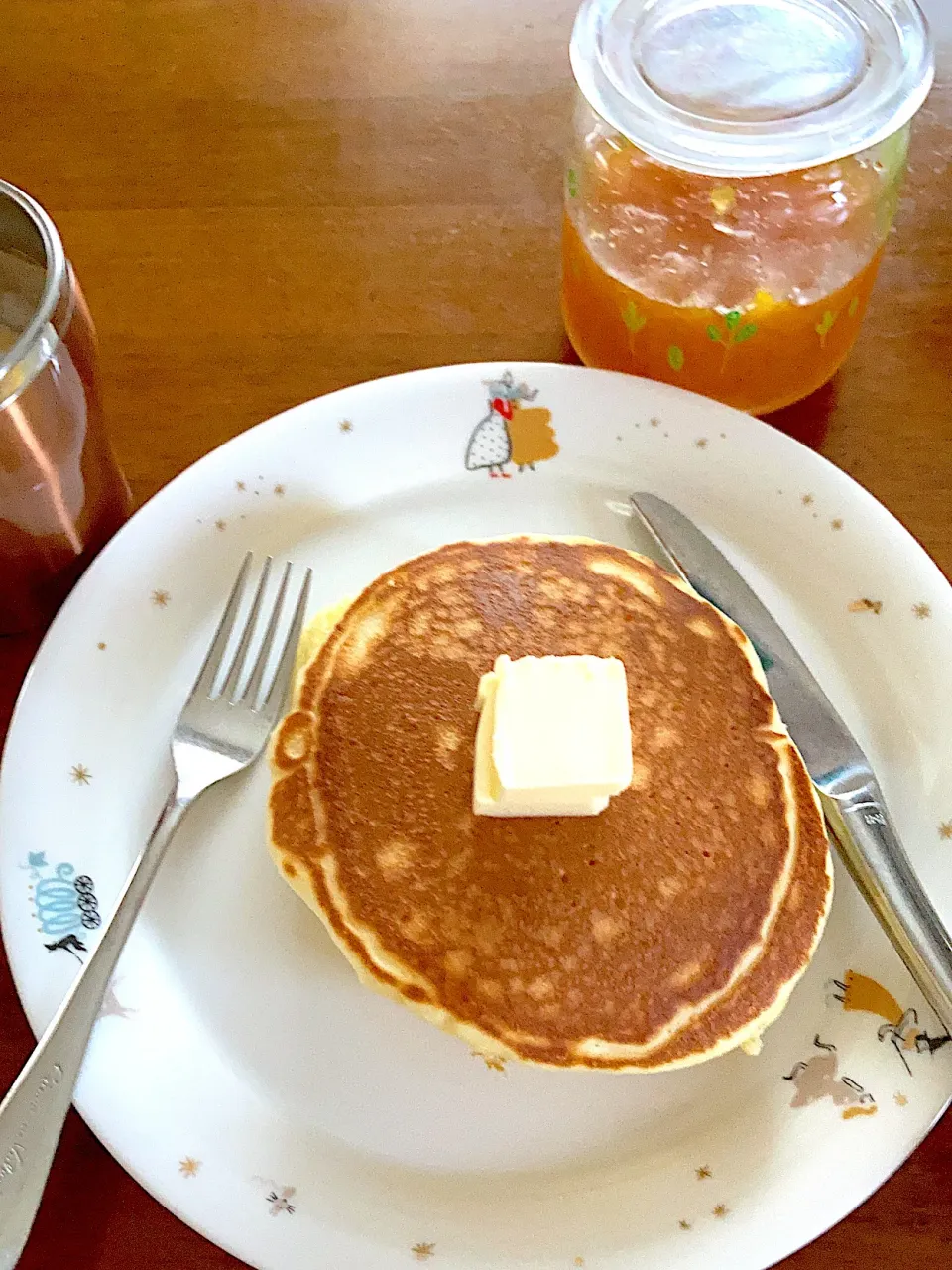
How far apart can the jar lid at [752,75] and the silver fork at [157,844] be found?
0.55m

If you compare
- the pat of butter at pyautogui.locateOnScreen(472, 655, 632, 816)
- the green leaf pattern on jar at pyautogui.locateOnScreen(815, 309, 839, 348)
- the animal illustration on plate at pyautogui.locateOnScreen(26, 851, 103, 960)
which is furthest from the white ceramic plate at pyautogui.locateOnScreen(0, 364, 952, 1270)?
the pat of butter at pyautogui.locateOnScreen(472, 655, 632, 816)

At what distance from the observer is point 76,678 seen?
107 cm

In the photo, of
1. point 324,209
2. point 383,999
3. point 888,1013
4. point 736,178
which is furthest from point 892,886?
point 324,209

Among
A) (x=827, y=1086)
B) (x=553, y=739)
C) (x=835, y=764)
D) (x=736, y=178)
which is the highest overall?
(x=736, y=178)

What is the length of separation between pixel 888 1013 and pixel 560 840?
1.02 ft

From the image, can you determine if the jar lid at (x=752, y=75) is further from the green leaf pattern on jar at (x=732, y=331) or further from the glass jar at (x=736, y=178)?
the green leaf pattern on jar at (x=732, y=331)

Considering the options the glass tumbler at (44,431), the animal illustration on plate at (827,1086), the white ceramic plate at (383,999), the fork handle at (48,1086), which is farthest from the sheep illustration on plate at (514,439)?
the animal illustration on plate at (827,1086)

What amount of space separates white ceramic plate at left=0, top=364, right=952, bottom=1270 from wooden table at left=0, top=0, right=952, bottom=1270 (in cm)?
12

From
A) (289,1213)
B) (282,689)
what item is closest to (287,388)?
(282,689)

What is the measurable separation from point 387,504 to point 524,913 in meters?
0.48

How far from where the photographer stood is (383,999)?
97 cm

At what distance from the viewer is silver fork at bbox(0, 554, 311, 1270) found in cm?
80

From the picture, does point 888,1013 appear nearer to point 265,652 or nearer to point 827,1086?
point 827,1086

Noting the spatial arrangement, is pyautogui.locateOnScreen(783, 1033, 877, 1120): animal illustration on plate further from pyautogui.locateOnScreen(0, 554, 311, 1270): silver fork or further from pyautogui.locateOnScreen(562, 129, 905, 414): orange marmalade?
pyautogui.locateOnScreen(562, 129, 905, 414): orange marmalade
